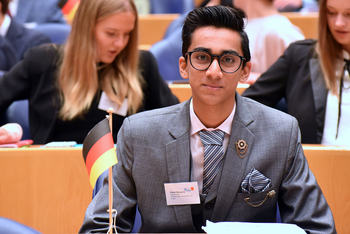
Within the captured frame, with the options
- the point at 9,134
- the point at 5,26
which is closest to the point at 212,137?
the point at 9,134

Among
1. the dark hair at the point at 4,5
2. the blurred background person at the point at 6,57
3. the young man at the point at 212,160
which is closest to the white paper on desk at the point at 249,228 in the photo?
the young man at the point at 212,160

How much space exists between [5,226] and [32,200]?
0.72 m

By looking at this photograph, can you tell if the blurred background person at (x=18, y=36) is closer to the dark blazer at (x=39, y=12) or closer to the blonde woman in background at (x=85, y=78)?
the dark blazer at (x=39, y=12)

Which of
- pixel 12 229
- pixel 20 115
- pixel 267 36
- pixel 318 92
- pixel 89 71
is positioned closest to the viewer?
pixel 12 229

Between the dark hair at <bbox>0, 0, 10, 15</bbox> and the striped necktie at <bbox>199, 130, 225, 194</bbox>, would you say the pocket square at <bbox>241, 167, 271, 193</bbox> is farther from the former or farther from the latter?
the dark hair at <bbox>0, 0, 10, 15</bbox>

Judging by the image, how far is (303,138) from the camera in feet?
7.11

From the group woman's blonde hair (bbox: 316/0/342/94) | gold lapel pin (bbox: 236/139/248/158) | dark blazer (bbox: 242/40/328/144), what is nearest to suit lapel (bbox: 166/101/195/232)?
gold lapel pin (bbox: 236/139/248/158)

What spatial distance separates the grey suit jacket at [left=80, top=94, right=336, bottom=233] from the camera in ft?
4.32

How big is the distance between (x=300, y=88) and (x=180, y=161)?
106 cm

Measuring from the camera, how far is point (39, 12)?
176 inches

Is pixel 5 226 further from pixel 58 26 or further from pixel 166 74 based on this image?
A: pixel 58 26

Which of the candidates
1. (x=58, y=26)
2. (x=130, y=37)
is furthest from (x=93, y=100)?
(x=58, y=26)

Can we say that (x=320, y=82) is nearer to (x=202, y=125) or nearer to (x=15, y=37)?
(x=202, y=125)

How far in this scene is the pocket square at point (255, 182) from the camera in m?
1.32
